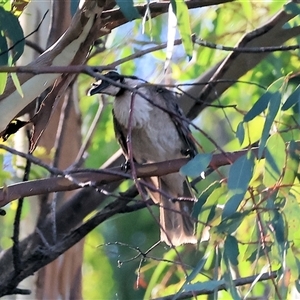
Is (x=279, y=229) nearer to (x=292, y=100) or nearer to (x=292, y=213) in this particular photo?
(x=292, y=213)

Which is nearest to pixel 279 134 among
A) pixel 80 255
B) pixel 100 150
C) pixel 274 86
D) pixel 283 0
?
pixel 274 86

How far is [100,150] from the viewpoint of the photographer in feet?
9.55

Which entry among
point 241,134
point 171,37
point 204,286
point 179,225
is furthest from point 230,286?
point 179,225

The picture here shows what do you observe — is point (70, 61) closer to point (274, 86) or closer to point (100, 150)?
point (274, 86)

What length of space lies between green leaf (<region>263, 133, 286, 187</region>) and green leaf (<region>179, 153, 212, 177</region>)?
11cm

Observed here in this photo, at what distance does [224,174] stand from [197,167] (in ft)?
3.45

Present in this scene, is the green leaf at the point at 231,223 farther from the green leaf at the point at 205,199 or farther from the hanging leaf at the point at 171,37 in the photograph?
the hanging leaf at the point at 171,37

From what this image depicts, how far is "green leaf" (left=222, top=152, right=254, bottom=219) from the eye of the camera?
1.13 metres

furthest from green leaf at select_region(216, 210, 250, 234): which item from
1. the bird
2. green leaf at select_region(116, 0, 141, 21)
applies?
the bird

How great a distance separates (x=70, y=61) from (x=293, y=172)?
19.7 inches

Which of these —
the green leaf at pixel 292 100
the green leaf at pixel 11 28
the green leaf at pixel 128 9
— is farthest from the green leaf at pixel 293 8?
the green leaf at pixel 11 28

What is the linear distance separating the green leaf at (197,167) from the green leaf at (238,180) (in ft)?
0.16

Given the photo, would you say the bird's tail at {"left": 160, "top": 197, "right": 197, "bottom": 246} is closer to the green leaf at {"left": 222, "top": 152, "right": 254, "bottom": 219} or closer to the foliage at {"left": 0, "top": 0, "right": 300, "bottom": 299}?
the foliage at {"left": 0, "top": 0, "right": 300, "bottom": 299}

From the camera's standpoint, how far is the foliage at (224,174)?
1157mm
